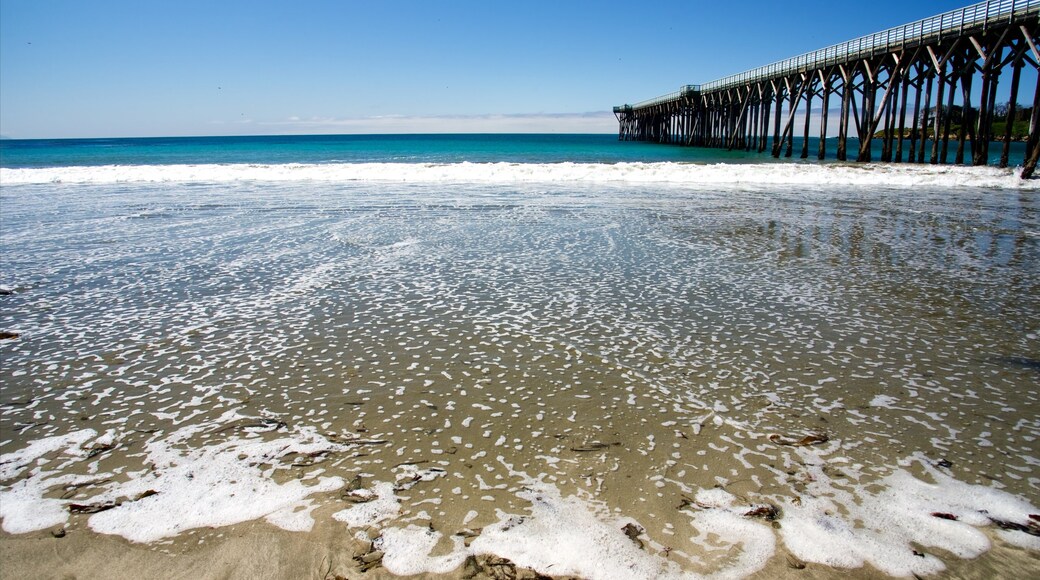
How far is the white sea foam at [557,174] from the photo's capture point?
63.4 feet

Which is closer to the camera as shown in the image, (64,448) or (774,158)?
(64,448)

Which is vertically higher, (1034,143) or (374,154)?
(374,154)

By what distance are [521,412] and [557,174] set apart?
63.9 ft

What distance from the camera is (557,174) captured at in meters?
22.1

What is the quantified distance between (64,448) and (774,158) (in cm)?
3483

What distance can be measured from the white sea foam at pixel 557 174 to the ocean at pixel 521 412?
42.1ft

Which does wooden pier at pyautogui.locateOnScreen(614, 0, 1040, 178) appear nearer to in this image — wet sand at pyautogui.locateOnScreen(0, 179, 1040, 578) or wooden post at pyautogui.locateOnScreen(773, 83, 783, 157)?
wooden post at pyautogui.locateOnScreen(773, 83, 783, 157)

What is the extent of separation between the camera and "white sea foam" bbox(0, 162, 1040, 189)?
A: 19.3 metres

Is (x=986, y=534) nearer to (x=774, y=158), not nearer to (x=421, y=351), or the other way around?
(x=421, y=351)

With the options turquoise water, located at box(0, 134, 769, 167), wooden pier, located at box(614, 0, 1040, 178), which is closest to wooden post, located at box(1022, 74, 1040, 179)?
wooden pier, located at box(614, 0, 1040, 178)

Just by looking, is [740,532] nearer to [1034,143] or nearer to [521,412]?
[521,412]

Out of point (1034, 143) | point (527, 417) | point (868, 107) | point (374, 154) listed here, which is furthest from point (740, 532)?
point (374, 154)

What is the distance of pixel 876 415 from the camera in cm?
334

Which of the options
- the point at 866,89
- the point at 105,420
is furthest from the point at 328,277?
the point at 866,89
